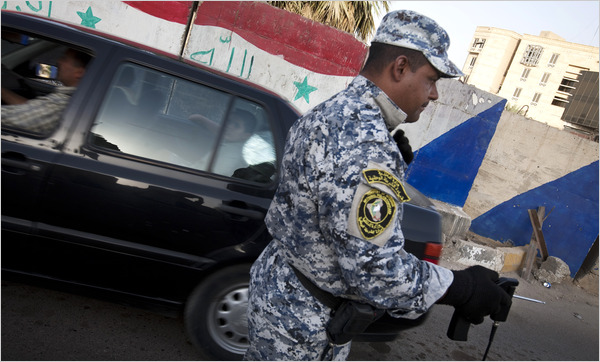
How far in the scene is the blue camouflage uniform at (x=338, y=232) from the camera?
1196mm

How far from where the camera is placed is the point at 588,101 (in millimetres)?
18531

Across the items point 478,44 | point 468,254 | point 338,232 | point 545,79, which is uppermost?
point 478,44

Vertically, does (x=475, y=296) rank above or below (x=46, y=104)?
above

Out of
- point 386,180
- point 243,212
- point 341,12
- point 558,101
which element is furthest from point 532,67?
point 386,180

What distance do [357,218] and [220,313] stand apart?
1.74 metres

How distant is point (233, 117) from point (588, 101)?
20.3 meters

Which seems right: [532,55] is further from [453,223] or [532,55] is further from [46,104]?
[46,104]

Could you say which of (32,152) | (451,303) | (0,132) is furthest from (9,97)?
(451,303)

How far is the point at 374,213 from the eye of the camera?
1193mm

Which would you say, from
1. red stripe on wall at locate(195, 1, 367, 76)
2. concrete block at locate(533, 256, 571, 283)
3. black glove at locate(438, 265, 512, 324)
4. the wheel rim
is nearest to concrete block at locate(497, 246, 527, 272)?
concrete block at locate(533, 256, 571, 283)

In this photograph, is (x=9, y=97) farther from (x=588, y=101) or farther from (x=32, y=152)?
(x=588, y=101)

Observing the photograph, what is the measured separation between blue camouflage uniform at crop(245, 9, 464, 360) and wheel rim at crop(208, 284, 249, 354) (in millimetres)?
1085

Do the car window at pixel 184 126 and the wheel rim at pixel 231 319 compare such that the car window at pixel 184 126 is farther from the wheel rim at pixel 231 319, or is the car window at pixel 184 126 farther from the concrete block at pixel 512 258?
the concrete block at pixel 512 258

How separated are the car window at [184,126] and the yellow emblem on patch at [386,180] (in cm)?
151
